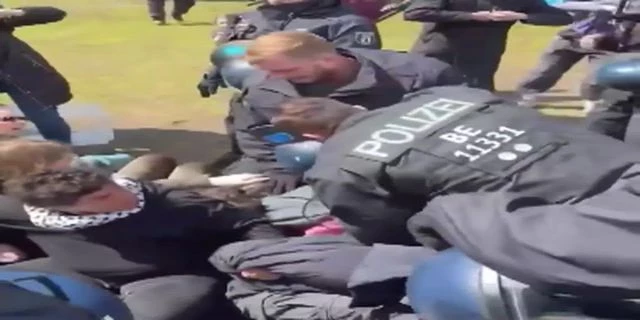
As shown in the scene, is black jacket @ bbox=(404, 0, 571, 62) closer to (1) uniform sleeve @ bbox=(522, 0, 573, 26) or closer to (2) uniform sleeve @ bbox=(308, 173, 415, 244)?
(1) uniform sleeve @ bbox=(522, 0, 573, 26)

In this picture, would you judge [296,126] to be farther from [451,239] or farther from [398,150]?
[451,239]

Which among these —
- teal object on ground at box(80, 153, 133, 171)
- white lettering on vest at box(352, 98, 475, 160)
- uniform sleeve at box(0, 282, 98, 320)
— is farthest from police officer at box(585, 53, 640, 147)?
teal object on ground at box(80, 153, 133, 171)

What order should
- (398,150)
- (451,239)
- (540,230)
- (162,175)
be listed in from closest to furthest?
(540,230) < (451,239) < (398,150) < (162,175)

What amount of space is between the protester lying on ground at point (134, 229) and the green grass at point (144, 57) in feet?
12.1

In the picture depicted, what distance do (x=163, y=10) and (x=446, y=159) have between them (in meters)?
11.0

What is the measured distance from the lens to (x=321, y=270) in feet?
12.5

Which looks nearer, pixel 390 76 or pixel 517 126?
pixel 517 126

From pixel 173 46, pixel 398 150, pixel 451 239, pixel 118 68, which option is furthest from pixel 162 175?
pixel 173 46

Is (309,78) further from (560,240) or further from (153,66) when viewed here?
(153,66)

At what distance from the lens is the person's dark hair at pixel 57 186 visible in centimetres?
386

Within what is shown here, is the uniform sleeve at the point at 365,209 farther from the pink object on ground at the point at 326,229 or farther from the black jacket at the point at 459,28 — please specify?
the black jacket at the point at 459,28

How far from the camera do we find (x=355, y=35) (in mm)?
5762

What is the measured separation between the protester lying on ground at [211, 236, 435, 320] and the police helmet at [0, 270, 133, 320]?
71cm

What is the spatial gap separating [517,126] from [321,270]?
0.82 meters
